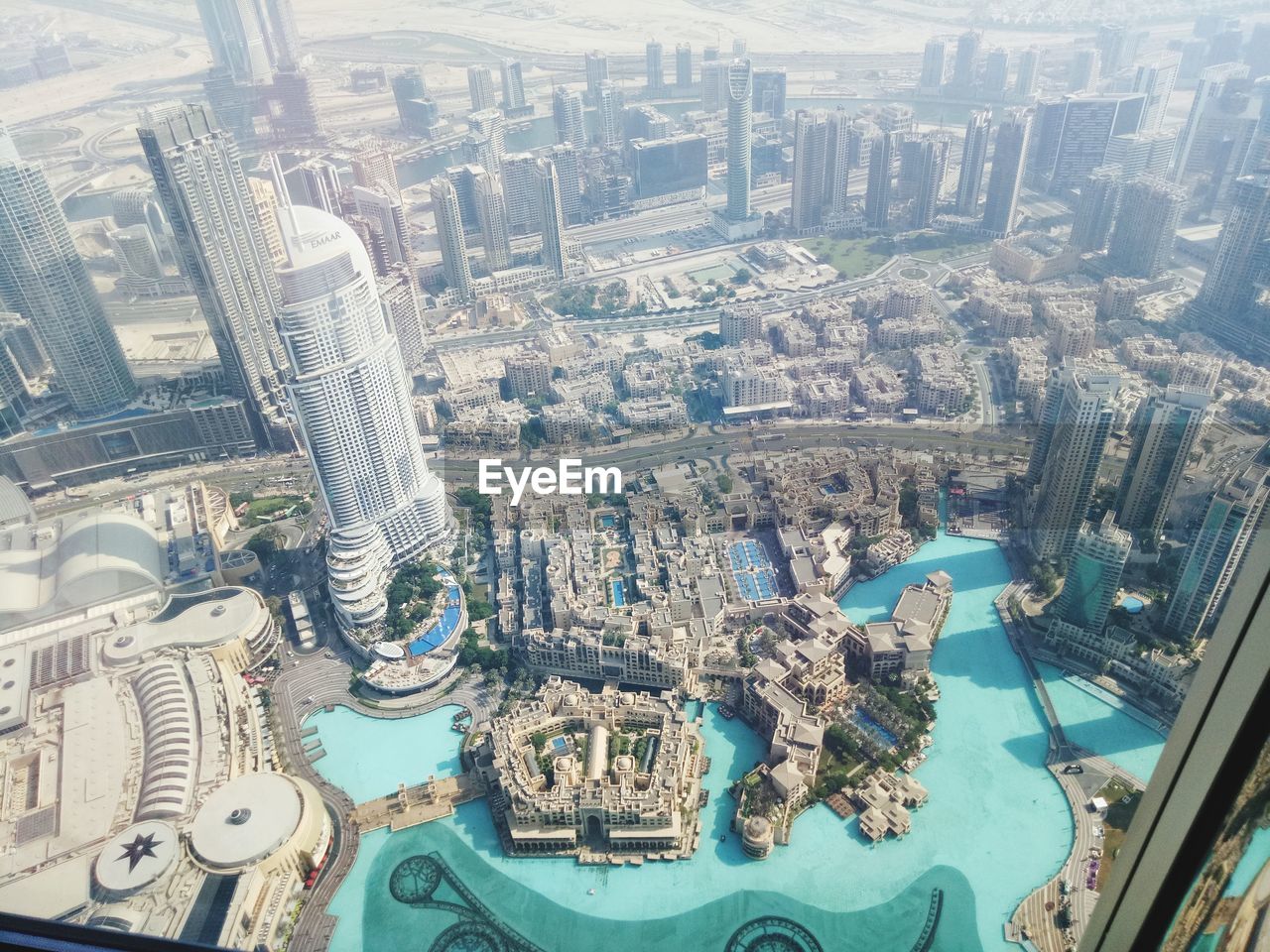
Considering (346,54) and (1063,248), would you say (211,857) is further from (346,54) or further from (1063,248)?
(1063,248)

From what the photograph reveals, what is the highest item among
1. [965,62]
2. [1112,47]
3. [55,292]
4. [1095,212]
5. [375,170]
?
[1112,47]

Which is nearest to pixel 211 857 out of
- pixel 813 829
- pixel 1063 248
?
pixel 813 829

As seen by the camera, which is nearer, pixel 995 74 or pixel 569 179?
pixel 569 179

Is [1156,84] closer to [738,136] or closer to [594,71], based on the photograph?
[738,136]

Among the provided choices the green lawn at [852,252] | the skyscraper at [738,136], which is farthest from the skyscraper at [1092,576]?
the skyscraper at [738,136]

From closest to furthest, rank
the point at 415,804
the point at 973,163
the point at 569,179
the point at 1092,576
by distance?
the point at 415,804 → the point at 1092,576 → the point at 973,163 → the point at 569,179

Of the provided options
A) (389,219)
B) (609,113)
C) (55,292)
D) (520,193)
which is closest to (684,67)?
(609,113)
